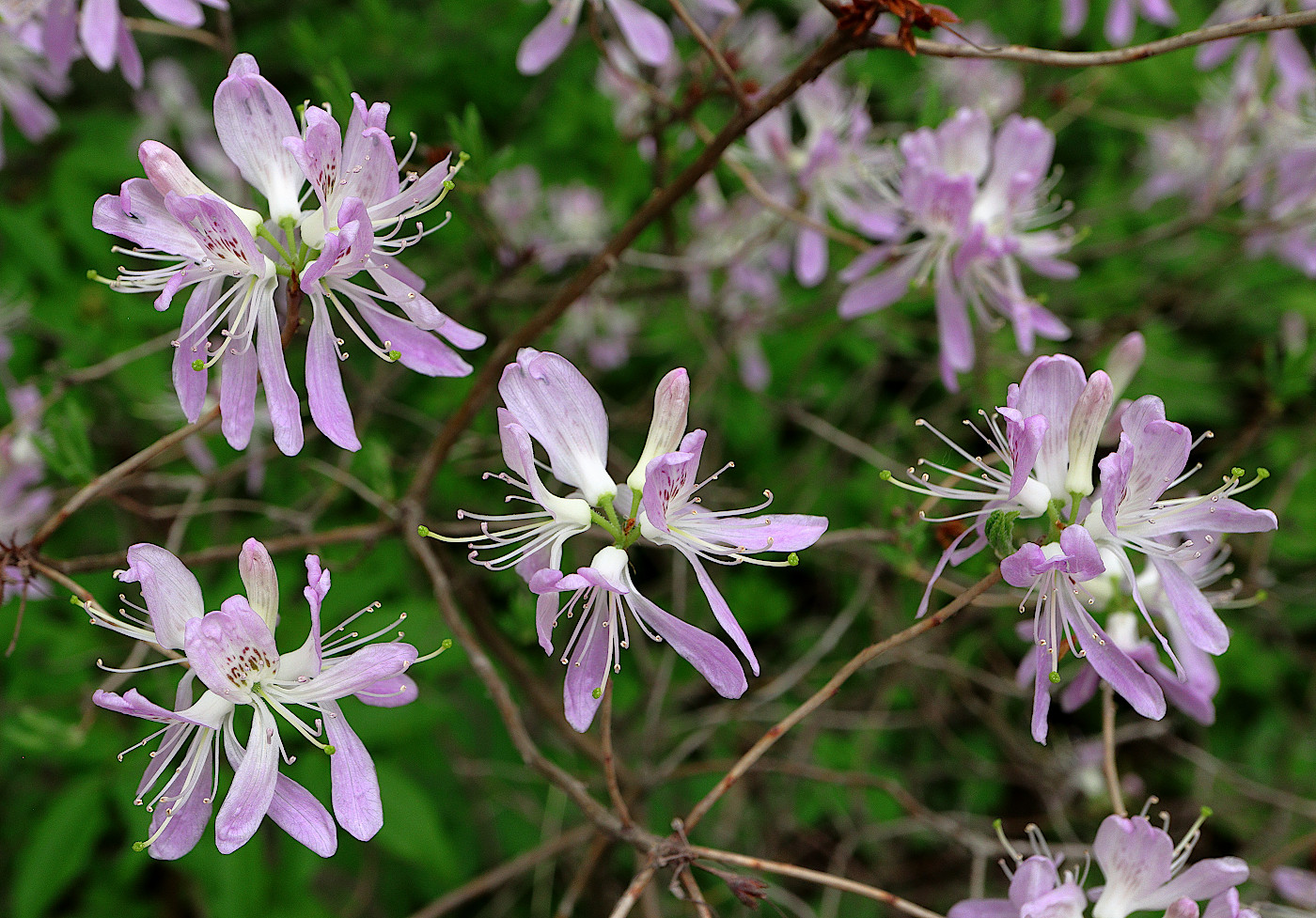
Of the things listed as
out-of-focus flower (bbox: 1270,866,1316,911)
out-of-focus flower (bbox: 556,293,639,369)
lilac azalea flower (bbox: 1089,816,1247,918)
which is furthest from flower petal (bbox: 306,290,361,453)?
out-of-focus flower (bbox: 1270,866,1316,911)

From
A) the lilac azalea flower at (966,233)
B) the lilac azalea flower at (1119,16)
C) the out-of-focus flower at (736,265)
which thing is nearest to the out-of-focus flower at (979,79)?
the lilac azalea flower at (1119,16)

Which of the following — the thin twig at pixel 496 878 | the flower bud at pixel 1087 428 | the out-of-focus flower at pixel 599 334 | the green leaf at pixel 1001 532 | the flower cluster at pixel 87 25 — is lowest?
the thin twig at pixel 496 878

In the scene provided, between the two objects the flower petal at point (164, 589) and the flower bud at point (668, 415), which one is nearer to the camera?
the flower petal at point (164, 589)

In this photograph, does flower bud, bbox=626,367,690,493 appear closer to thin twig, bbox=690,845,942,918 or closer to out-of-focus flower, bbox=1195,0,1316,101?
thin twig, bbox=690,845,942,918

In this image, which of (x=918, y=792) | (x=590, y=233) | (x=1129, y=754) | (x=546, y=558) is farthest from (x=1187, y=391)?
(x=546, y=558)

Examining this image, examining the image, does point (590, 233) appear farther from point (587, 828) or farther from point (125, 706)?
point (125, 706)

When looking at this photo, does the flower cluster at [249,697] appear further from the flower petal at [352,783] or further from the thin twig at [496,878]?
the thin twig at [496,878]
